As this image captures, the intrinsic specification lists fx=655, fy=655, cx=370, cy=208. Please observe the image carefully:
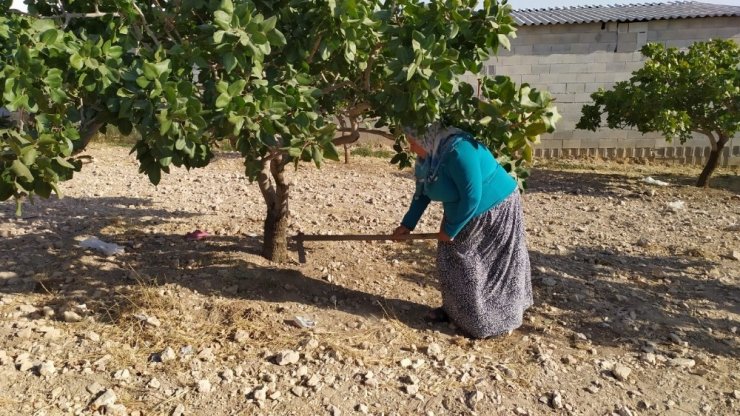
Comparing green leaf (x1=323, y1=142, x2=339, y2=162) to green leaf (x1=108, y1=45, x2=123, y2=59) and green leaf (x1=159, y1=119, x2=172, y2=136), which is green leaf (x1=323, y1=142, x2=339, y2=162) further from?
→ green leaf (x1=108, y1=45, x2=123, y2=59)

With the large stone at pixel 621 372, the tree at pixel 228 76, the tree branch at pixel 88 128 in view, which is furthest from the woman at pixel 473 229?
the tree branch at pixel 88 128

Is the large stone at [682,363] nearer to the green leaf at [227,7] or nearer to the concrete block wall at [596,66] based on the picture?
the green leaf at [227,7]

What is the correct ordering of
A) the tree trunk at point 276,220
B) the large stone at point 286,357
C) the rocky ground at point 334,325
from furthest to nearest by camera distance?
the tree trunk at point 276,220, the large stone at point 286,357, the rocky ground at point 334,325

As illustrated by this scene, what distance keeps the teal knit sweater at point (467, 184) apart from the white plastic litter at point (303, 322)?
926 mm

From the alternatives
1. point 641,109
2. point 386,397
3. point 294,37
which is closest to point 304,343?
point 386,397

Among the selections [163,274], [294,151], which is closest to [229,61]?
[294,151]

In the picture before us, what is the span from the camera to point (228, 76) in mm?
2742

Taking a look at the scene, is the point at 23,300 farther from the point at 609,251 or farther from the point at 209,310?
the point at 609,251

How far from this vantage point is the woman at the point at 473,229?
3.16 metres

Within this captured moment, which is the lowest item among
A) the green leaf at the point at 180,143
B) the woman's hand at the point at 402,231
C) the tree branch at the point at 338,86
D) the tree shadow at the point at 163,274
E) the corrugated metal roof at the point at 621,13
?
the tree shadow at the point at 163,274

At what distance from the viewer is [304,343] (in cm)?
338

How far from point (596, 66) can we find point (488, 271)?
326 inches

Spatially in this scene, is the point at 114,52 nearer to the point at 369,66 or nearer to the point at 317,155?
the point at 317,155

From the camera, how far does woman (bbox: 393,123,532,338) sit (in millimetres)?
3162
